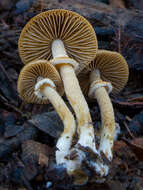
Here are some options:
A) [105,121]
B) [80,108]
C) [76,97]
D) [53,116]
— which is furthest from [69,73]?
[105,121]

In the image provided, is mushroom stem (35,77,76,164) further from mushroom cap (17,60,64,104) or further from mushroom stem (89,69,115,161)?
mushroom stem (89,69,115,161)

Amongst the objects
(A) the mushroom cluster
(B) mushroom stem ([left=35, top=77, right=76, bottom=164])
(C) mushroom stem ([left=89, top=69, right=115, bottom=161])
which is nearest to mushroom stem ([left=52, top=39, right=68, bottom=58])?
(A) the mushroom cluster

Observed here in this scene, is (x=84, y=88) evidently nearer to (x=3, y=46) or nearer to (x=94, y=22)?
(x=94, y=22)

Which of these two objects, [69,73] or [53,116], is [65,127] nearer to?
[53,116]

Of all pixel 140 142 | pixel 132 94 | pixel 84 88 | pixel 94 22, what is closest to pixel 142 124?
pixel 140 142

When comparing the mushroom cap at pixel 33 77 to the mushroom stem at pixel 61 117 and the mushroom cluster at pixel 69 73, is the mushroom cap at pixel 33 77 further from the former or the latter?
the mushroom stem at pixel 61 117

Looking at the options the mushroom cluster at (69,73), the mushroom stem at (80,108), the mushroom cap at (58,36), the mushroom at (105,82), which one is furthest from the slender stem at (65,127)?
the mushroom cap at (58,36)
